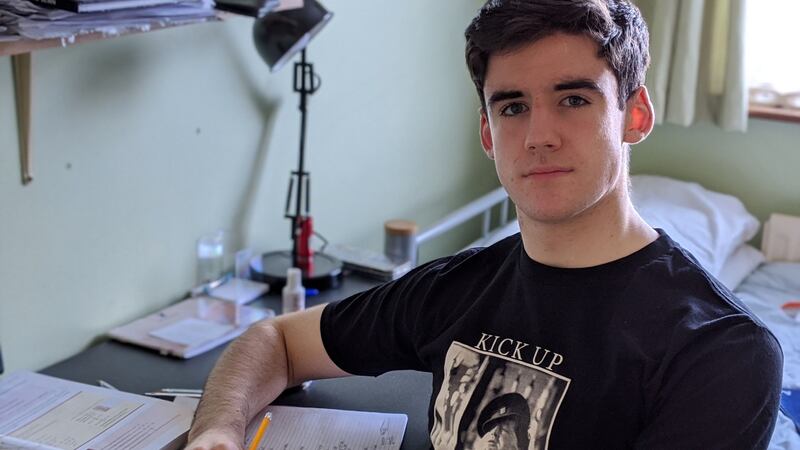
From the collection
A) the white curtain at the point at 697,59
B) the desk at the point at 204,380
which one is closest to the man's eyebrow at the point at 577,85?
the desk at the point at 204,380

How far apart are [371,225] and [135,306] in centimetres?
83

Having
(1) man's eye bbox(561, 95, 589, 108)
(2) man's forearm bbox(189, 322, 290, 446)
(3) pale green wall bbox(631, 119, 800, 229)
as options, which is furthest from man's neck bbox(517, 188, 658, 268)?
(3) pale green wall bbox(631, 119, 800, 229)

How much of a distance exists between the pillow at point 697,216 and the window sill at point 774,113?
0.25 meters

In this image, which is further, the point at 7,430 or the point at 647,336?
the point at 7,430

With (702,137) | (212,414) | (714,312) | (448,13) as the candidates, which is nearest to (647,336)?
(714,312)

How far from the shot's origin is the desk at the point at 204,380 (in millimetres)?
1356

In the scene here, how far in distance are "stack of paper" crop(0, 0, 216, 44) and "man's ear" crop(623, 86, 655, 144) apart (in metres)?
0.66

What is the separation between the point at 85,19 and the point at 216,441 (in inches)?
22.7

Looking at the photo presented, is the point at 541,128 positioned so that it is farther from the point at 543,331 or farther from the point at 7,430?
the point at 7,430

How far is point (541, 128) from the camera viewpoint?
105cm

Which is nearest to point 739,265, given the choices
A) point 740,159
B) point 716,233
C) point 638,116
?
point 716,233

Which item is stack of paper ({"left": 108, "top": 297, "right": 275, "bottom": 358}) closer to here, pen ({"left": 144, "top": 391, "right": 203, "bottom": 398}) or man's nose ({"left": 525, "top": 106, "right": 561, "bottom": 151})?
pen ({"left": 144, "top": 391, "right": 203, "bottom": 398})

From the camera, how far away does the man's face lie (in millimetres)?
1046

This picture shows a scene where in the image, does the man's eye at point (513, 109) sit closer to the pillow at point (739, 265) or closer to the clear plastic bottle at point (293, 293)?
the clear plastic bottle at point (293, 293)
